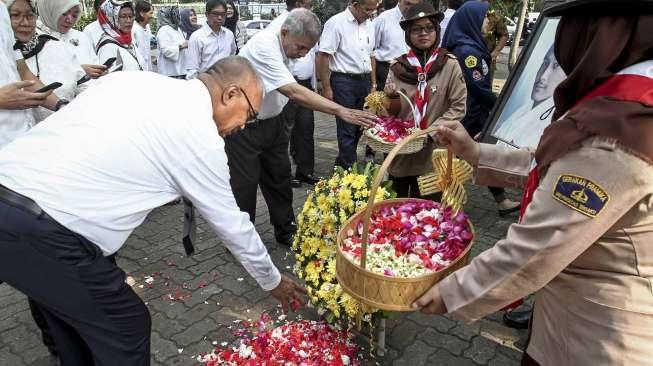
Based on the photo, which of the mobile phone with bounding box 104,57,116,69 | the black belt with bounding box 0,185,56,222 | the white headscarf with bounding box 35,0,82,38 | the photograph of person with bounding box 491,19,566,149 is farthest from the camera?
the mobile phone with bounding box 104,57,116,69

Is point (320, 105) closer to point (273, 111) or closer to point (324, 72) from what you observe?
point (273, 111)

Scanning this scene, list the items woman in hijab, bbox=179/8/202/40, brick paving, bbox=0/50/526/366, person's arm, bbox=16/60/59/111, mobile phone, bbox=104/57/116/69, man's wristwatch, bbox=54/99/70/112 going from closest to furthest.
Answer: brick paving, bbox=0/50/526/366
person's arm, bbox=16/60/59/111
man's wristwatch, bbox=54/99/70/112
mobile phone, bbox=104/57/116/69
woman in hijab, bbox=179/8/202/40

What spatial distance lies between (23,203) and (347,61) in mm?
4971

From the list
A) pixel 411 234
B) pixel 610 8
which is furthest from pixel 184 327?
pixel 610 8

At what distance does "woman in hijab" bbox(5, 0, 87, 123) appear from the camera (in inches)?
128

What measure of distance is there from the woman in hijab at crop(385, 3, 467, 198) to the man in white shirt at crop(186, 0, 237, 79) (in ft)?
11.5

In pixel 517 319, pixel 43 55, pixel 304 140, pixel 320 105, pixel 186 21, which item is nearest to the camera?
pixel 517 319

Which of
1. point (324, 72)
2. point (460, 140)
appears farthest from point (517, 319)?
point (324, 72)

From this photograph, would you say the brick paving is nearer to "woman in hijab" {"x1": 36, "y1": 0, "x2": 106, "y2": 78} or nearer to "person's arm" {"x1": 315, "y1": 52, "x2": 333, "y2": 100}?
"woman in hijab" {"x1": 36, "y1": 0, "x2": 106, "y2": 78}

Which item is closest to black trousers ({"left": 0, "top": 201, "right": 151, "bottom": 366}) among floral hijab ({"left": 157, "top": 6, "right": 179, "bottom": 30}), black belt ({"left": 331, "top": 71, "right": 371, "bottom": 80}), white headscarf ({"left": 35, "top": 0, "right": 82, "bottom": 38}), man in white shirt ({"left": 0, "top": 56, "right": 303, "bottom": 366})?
man in white shirt ({"left": 0, "top": 56, "right": 303, "bottom": 366})

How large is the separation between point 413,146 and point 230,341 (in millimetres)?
1958

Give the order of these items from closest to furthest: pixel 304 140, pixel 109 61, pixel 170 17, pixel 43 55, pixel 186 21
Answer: pixel 43 55, pixel 109 61, pixel 304 140, pixel 170 17, pixel 186 21

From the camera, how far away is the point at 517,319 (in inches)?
128

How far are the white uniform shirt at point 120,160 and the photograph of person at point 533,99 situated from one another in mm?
2548
